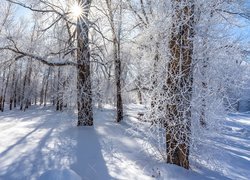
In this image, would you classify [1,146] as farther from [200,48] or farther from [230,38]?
[230,38]

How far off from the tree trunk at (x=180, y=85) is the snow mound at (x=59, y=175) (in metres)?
2.01

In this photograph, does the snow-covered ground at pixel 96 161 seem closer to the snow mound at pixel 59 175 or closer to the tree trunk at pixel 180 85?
the snow mound at pixel 59 175

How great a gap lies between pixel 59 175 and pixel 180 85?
109 inches

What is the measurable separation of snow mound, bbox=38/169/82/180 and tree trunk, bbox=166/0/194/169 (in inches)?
79.2

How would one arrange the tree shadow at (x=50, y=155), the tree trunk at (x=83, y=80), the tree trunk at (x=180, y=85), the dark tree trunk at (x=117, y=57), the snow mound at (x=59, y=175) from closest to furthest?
the snow mound at (x=59, y=175)
the tree shadow at (x=50, y=155)
the tree trunk at (x=180, y=85)
the tree trunk at (x=83, y=80)
the dark tree trunk at (x=117, y=57)

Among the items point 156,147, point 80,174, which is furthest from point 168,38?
point 80,174

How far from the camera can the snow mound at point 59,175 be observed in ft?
14.9

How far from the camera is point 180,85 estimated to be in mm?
5668

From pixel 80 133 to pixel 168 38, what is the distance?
14.8 feet

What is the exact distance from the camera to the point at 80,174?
16.6 ft

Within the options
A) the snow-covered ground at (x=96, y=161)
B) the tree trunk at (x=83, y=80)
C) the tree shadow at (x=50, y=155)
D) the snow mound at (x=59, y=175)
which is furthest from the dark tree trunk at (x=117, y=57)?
the snow mound at (x=59, y=175)

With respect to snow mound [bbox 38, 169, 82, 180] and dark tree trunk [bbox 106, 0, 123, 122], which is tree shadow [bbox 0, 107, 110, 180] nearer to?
snow mound [bbox 38, 169, 82, 180]

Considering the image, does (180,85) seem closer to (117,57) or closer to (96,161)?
(96,161)

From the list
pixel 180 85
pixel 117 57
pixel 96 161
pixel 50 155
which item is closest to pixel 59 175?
pixel 96 161
